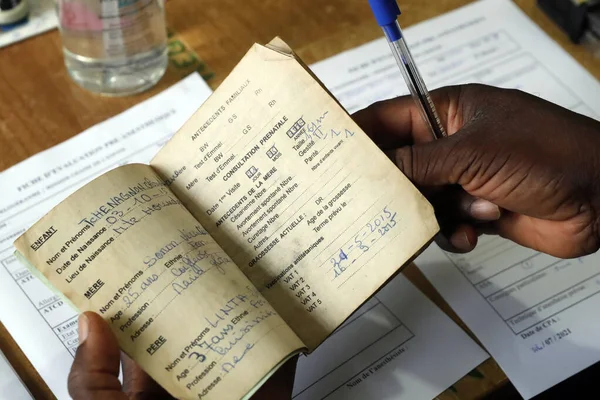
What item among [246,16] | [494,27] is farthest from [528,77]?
[246,16]

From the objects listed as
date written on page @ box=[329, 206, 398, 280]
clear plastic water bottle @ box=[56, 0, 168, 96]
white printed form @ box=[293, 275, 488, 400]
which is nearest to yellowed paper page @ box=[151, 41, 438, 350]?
Result: date written on page @ box=[329, 206, 398, 280]

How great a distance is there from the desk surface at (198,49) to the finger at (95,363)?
25 cm

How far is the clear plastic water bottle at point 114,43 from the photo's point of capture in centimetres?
56

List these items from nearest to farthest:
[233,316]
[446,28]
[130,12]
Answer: [233,316], [130,12], [446,28]

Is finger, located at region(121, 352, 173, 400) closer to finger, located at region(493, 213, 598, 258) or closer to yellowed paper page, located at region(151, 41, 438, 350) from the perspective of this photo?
yellowed paper page, located at region(151, 41, 438, 350)

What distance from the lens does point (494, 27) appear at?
68cm

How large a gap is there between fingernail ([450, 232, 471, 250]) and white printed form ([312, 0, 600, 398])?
0.05 m

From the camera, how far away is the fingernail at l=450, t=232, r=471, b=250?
476 millimetres

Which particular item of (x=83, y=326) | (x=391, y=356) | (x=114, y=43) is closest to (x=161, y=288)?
(x=83, y=326)

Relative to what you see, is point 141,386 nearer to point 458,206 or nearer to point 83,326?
point 83,326

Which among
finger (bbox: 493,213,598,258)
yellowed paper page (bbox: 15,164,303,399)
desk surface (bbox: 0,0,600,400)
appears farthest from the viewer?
desk surface (bbox: 0,0,600,400)

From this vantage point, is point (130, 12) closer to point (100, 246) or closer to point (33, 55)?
point (33, 55)

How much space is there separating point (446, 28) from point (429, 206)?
1.21ft

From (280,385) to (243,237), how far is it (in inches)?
4.0
